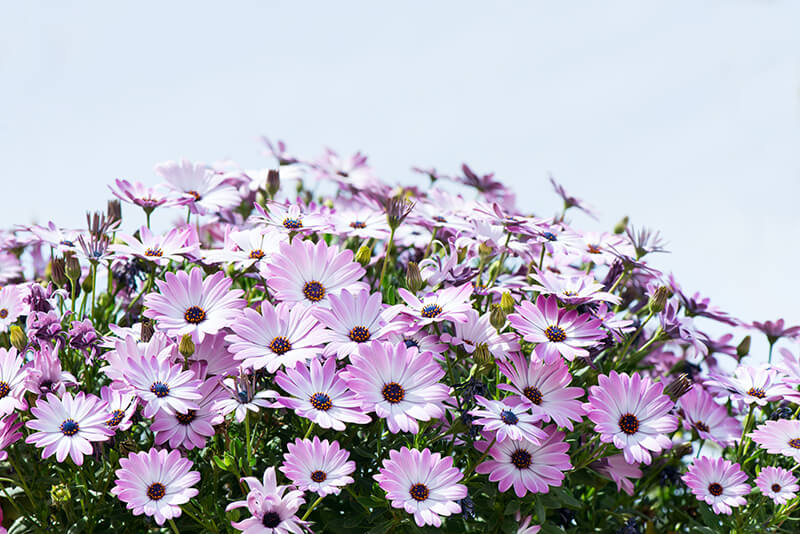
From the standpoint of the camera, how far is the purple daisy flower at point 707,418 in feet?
5.90

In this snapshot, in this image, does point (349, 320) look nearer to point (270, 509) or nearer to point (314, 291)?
point (314, 291)

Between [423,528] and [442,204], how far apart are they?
106 centimetres

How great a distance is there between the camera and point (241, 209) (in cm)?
224

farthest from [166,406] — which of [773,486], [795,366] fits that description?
[795,366]

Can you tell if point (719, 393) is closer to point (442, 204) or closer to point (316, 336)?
point (442, 204)

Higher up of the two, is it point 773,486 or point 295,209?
point 295,209

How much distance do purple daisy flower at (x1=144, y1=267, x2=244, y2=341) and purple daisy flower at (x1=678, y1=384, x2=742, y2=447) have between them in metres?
1.07

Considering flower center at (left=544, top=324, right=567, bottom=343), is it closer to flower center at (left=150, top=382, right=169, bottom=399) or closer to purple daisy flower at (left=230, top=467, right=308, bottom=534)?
purple daisy flower at (left=230, top=467, right=308, bottom=534)

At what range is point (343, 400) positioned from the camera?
1314 mm

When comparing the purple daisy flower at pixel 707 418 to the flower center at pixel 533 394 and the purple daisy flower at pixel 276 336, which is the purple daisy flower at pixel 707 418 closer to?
the flower center at pixel 533 394

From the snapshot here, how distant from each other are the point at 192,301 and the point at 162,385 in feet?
0.63

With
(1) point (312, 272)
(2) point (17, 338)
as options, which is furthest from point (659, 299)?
(2) point (17, 338)

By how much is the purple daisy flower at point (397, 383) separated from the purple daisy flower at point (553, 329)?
0.65 ft

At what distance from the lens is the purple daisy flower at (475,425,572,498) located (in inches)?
54.4
